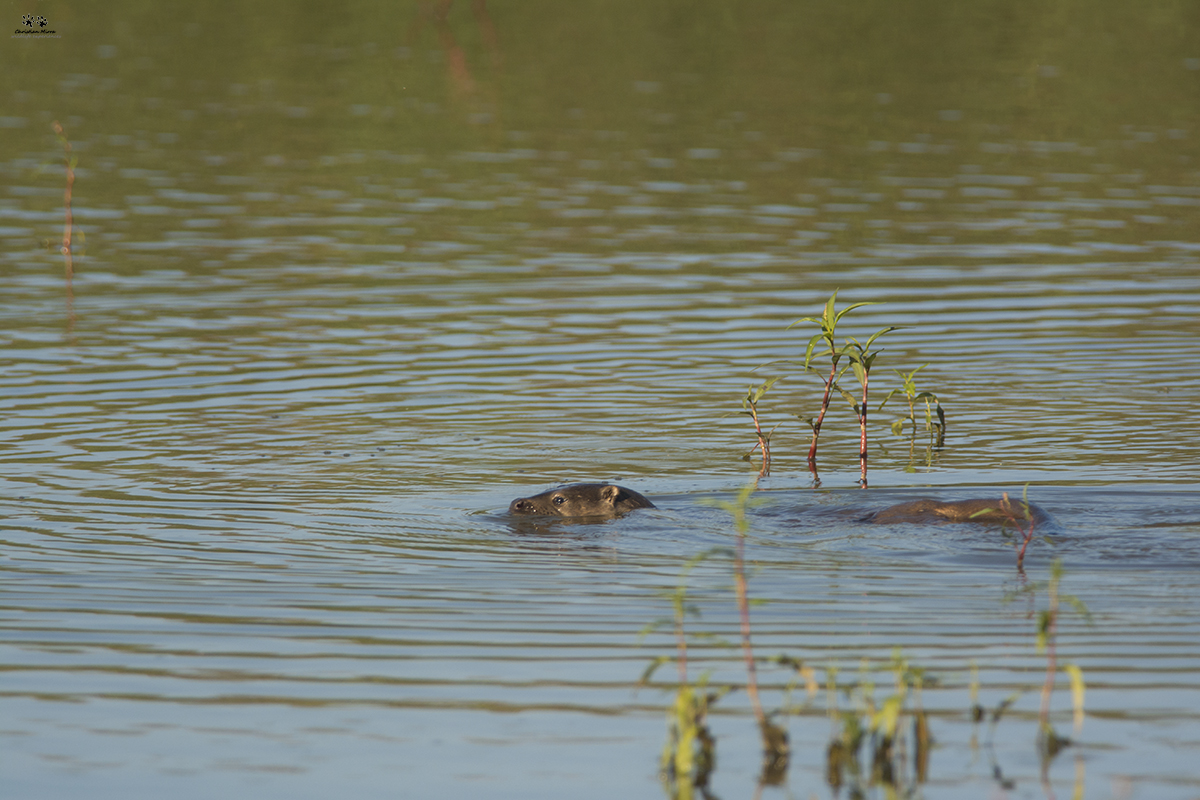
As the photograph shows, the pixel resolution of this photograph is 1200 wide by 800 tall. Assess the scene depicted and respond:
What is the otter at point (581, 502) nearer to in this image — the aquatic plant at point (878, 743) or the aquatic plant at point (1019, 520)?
the aquatic plant at point (1019, 520)

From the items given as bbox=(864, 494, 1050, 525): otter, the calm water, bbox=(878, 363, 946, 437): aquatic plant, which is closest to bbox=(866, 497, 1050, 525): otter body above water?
bbox=(864, 494, 1050, 525): otter

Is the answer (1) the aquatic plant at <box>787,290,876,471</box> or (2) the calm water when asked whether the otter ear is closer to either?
(2) the calm water

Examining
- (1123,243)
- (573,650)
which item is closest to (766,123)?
(1123,243)

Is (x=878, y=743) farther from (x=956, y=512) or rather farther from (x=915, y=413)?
(x=915, y=413)

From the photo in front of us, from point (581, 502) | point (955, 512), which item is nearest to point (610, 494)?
point (581, 502)

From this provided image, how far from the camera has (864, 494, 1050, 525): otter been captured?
34.2 feet

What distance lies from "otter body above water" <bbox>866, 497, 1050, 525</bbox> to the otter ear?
1599 millimetres

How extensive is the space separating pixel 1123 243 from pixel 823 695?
1477 cm

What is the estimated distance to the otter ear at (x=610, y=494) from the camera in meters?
11.2

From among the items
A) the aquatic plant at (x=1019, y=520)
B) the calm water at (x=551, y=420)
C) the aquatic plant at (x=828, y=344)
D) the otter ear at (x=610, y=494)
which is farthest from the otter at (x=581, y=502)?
the aquatic plant at (x=1019, y=520)

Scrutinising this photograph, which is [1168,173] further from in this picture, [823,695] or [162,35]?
[162,35]

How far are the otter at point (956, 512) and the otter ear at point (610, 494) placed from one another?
1599mm

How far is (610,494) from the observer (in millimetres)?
11195

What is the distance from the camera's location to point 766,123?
101ft
